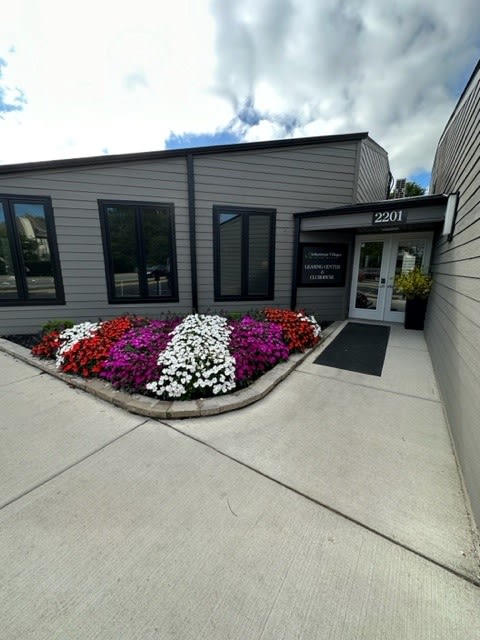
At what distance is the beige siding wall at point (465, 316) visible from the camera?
1.85m

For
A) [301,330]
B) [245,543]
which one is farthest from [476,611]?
[301,330]

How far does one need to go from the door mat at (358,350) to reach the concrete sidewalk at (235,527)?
3.86 feet

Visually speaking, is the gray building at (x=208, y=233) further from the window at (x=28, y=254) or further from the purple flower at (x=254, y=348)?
the purple flower at (x=254, y=348)

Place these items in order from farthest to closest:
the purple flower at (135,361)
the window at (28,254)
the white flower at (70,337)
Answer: the window at (28,254) < the white flower at (70,337) < the purple flower at (135,361)

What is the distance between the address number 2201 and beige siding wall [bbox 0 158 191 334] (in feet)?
11.2

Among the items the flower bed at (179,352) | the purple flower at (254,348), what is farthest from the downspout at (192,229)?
the purple flower at (254,348)

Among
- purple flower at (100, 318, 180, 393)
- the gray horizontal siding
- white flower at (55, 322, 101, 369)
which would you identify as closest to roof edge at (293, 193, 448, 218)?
the gray horizontal siding

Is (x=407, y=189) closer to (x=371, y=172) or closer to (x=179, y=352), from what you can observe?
(x=371, y=172)

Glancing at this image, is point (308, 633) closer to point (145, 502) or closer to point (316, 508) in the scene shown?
point (316, 508)

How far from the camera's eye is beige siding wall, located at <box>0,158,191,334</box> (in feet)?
15.7

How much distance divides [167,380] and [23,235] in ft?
→ 13.6

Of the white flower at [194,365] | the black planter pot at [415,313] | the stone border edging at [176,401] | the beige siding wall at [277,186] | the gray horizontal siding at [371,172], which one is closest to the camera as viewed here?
the stone border edging at [176,401]

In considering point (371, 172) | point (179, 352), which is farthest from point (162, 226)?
point (371, 172)

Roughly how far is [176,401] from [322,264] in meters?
4.47
